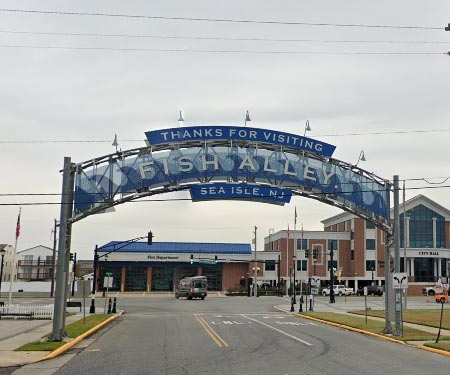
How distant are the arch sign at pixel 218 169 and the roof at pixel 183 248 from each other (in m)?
65.5

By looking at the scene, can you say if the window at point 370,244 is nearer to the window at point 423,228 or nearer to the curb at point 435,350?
the window at point 423,228

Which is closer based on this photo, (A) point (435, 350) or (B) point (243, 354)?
(B) point (243, 354)

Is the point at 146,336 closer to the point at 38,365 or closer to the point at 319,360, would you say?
the point at 38,365

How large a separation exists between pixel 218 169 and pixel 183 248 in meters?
67.8

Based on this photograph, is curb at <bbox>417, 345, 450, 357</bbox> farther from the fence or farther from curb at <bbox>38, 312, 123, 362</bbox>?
the fence

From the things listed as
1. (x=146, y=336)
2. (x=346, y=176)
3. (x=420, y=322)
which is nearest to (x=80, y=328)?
(x=146, y=336)

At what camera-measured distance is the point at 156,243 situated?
307 feet

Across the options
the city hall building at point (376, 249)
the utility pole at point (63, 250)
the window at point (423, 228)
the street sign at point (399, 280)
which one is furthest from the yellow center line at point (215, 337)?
the window at point (423, 228)

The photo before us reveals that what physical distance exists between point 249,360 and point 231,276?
247 feet

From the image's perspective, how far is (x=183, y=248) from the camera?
90812 millimetres

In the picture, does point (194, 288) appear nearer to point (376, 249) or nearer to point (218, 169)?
point (376, 249)

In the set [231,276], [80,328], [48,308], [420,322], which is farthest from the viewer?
[231,276]

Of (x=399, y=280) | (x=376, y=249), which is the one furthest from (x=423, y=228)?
(x=399, y=280)

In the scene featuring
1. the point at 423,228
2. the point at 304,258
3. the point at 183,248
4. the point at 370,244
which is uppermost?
the point at 423,228
